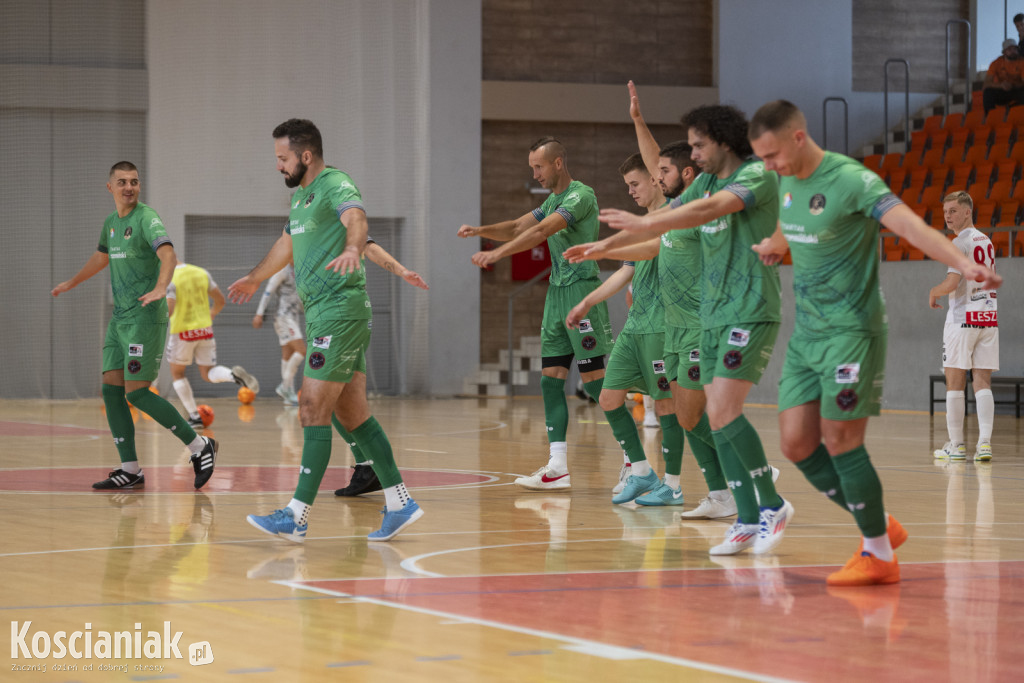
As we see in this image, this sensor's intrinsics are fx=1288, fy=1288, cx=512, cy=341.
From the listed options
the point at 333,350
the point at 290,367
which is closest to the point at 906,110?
the point at 290,367

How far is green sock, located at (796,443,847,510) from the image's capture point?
5230 millimetres

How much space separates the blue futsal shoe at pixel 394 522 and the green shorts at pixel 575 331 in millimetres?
2318

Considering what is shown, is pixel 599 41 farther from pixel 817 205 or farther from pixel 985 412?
pixel 817 205

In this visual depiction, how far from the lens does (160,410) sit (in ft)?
27.5

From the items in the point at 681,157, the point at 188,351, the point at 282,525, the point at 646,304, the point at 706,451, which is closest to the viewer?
the point at 282,525

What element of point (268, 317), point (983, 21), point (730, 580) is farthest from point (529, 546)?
point (983, 21)

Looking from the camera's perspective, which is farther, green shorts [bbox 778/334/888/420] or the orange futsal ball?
the orange futsal ball

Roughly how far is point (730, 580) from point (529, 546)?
47.2 inches

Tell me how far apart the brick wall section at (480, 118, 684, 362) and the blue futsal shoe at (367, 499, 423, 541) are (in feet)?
51.1

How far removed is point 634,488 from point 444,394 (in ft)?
46.0

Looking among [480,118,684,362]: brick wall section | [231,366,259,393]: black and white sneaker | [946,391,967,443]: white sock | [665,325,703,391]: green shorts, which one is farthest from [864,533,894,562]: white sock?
[480,118,684,362]: brick wall section

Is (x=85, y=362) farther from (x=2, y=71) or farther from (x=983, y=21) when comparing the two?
(x=983, y=21)

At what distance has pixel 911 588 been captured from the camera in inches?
199

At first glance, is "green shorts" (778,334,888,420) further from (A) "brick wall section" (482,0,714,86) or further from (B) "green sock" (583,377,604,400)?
(A) "brick wall section" (482,0,714,86)
